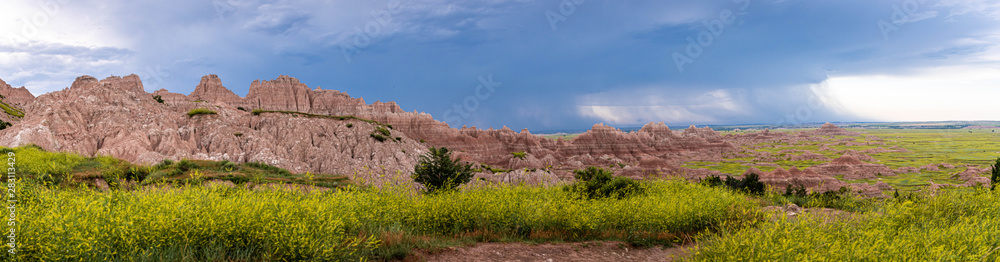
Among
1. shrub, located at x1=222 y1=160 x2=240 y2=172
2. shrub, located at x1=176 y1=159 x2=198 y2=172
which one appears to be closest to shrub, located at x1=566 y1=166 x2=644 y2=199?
shrub, located at x1=222 y1=160 x2=240 y2=172

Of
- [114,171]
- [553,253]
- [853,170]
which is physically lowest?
[853,170]

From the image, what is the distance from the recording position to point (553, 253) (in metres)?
9.99

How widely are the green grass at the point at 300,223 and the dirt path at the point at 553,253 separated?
1.45 feet

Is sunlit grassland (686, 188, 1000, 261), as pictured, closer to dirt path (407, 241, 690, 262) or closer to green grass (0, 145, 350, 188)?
dirt path (407, 241, 690, 262)

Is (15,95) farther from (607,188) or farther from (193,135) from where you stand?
(607,188)

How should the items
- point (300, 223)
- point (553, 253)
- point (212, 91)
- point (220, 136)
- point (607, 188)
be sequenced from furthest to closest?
1. point (212, 91)
2. point (220, 136)
3. point (607, 188)
4. point (553, 253)
5. point (300, 223)

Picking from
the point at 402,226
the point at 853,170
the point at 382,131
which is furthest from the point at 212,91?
the point at 853,170

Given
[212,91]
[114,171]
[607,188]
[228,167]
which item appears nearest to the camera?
[114,171]

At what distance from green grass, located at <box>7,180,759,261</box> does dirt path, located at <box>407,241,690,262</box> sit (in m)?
0.44

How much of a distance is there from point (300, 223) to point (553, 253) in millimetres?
5721

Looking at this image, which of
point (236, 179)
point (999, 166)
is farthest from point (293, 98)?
point (999, 166)

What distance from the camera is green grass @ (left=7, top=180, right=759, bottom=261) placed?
20.3 feet

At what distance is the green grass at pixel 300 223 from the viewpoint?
6180mm

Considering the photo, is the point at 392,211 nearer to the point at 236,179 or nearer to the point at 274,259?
the point at 274,259
